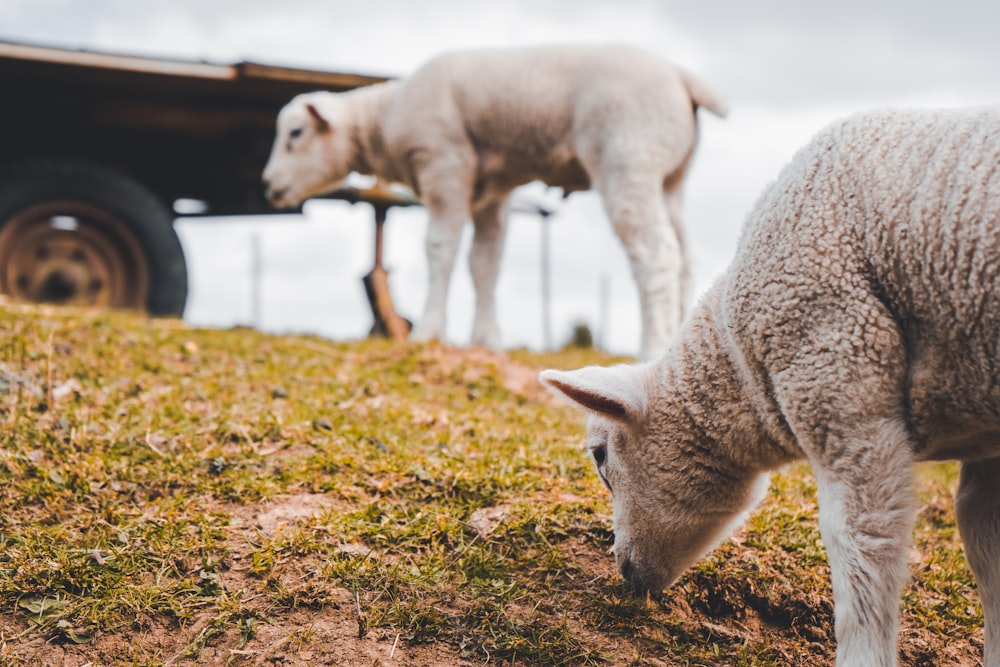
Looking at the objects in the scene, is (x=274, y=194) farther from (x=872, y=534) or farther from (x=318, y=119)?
(x=872, y=534)

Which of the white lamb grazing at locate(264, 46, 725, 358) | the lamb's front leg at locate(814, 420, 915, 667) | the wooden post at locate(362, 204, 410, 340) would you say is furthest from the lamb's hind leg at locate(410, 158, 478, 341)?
the lamb's front leg at locate(814, 420, 915, 667)

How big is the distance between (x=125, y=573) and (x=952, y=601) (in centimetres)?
311

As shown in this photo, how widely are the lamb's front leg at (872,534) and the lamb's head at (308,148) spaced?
6889 mm

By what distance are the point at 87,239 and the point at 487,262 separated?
3518mm

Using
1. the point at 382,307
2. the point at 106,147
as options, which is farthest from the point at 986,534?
Answer: the point at 106,147

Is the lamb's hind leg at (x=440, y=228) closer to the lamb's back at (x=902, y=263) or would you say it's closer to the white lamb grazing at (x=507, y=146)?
the white lamb grazing at (x=507, y=146)

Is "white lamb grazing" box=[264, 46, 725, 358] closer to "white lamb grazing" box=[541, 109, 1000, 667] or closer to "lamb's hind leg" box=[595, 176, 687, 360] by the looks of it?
"lamb's hind leg" box=[595, 176, 687, 360]

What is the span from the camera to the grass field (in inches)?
131

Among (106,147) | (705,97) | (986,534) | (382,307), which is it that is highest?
(705,97)

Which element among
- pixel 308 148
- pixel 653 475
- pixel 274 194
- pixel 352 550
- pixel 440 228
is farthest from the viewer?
pixel 274 194

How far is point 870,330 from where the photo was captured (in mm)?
2635

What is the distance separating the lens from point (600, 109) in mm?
7551

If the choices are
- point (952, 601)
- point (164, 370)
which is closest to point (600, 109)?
point (164, 370)

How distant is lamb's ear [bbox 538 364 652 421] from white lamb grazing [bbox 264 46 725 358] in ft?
12.8
